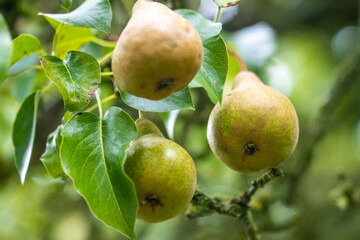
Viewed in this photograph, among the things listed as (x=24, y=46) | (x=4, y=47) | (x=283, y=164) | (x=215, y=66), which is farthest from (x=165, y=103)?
(x=283, y=164)

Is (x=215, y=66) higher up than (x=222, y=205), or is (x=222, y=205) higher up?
(x=215, y=66)

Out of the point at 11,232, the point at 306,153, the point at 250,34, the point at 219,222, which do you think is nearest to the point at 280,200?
the point at 306,153

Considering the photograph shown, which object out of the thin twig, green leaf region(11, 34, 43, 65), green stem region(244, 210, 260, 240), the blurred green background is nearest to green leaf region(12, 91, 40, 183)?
green leaf region(11, 34, 43, 65)

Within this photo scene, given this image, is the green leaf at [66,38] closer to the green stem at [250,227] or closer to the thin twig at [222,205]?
the thin twig at [222,205]

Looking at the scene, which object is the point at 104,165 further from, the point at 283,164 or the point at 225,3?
the point at 283,164

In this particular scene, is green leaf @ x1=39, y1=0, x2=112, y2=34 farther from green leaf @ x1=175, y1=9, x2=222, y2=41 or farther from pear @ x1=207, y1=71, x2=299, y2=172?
pear @ x1=207, y1=71, x2=299, y2=172

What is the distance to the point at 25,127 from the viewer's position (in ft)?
3.60

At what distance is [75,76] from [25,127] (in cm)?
36

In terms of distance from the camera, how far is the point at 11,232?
238cm

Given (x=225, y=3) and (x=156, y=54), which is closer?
(x=156, y=54)

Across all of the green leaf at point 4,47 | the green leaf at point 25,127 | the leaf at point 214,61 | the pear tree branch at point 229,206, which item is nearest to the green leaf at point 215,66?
the leaf at point 214,61

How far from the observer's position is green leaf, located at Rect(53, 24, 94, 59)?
1093 mm

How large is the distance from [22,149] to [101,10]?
0.46 metres

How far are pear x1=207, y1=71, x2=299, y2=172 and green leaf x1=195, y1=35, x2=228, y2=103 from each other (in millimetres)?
57
